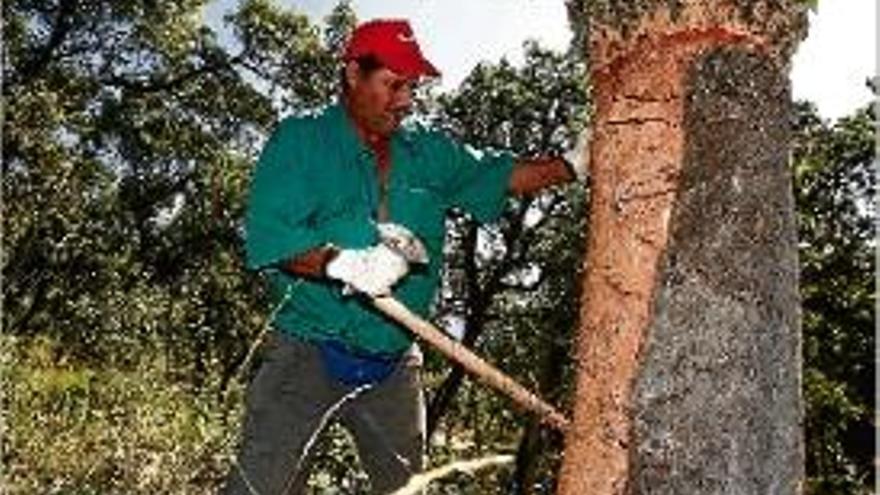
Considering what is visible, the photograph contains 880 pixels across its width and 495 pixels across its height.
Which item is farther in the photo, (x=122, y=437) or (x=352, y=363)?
(x=122, y=437)

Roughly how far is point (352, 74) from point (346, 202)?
39cm

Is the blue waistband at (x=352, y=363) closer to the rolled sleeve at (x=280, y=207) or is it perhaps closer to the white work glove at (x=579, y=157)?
the rolled sleeve at (x=280, y=207)

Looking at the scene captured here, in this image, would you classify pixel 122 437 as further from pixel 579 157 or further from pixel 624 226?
pixel 624 226

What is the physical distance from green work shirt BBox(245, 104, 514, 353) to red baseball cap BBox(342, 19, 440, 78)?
8.0 inches

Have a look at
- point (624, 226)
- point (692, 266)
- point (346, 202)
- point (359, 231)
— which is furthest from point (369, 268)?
point (692, 266)

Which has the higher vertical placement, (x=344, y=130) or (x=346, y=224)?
(x=344, y=130)

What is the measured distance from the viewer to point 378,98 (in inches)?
149

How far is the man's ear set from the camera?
3809 mm

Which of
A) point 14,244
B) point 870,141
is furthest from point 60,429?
point 870,141

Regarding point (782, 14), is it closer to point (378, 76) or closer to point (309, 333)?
point (378, 76)

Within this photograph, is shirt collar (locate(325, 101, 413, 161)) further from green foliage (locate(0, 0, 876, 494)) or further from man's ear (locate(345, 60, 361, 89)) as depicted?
green foliage (locate(0, 0, 876, 494))

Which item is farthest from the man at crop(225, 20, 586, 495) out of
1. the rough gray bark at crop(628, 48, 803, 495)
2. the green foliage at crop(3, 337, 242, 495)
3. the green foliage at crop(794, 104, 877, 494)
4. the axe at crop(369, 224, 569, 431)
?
the green foliage at crop(794, 104, 877, 494)

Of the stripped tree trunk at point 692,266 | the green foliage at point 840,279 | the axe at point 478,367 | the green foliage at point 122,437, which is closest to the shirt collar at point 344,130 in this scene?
the green foliage at point 122,437

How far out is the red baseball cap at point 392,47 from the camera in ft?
12.3
